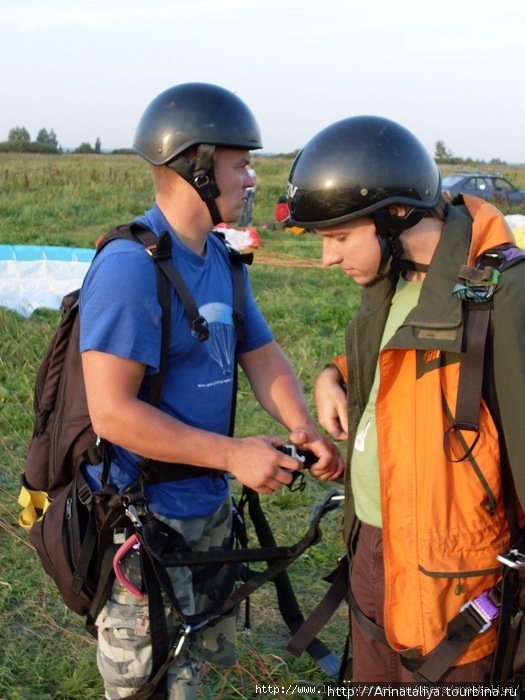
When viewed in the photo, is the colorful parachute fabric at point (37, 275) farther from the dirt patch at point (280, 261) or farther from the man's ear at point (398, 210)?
the man's ear at point (398, 210)

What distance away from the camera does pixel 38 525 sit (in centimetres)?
296

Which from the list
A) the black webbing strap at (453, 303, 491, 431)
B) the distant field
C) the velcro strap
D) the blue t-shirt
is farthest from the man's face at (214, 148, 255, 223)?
the distant field

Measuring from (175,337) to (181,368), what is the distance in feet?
0.42

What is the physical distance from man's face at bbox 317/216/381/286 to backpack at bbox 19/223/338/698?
0.48 metres

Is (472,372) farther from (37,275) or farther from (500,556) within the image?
(37,275)

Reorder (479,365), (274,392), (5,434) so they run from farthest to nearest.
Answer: (5,434) < (274,392) < (479,365)

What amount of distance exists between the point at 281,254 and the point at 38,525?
15000 mm

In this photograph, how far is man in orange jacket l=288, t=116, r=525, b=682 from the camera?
2.30 meters

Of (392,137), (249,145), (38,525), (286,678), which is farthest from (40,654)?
(392,137)

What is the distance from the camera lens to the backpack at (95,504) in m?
2.70

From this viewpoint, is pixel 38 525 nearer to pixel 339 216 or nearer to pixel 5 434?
pixel 339 216

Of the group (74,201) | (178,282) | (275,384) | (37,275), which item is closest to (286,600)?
(275,384)

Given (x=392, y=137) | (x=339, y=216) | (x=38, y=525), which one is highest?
(x=392, y=137)

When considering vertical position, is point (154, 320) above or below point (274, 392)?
above
